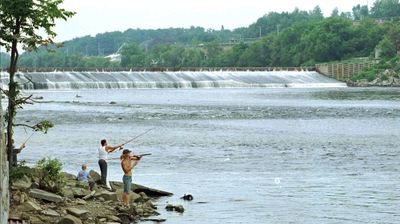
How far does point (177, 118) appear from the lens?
90.4 metres

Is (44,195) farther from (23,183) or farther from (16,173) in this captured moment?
(16,173)

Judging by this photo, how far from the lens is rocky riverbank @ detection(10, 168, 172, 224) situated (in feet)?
92.2

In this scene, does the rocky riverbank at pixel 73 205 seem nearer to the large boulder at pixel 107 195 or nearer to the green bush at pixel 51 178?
the large boulder at pixel 107 195

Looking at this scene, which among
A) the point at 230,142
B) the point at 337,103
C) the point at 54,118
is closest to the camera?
the point at 230,142

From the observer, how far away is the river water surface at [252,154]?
35031mm

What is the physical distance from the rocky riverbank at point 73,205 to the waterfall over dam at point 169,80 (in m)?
108

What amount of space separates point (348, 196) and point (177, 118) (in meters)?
53.3

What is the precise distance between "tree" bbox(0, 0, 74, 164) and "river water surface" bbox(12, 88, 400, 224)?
251 inches

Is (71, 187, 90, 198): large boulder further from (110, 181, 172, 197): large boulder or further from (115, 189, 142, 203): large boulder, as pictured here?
(110, 181, 172, 197): large boulder

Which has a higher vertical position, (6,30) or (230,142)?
(6,30)

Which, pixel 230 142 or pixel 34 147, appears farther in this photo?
pixel 230 142

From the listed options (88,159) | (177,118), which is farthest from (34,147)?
(177,118)

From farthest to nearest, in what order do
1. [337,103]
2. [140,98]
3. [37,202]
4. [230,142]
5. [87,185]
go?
[140,98] < [337,103] < [230,142] < [87,185] < [37,202]

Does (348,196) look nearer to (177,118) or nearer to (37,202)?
(37,202)
